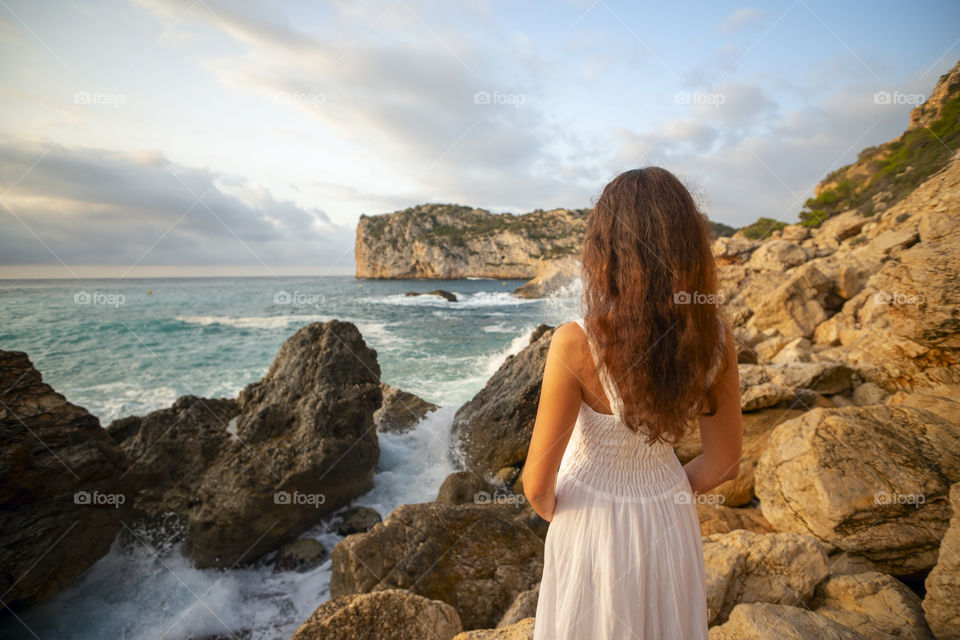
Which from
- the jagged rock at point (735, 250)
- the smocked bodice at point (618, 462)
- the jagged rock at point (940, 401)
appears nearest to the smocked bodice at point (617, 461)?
the smocked bodice at point (618, 462)

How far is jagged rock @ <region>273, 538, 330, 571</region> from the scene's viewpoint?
204 inches

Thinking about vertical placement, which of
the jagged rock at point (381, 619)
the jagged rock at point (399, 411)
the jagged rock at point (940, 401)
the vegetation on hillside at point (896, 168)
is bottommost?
the jagged rock at point (399, 411)

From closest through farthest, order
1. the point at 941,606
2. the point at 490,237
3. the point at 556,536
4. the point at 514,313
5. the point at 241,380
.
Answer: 1. the point at 556,536
2. the point at 941,606
3. the point at 241,380
4. the point at 514,313
5. the point at 490,237

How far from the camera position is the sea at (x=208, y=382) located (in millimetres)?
4465

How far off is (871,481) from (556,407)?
3591 mm

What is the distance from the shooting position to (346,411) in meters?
6.34

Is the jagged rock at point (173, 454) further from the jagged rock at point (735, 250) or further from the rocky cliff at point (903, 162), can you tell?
the rocky cliff at point (903, 162)

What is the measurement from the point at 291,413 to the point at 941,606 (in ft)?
23.1

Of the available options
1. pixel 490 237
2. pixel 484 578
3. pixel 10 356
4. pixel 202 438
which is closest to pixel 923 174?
pixel 484 578

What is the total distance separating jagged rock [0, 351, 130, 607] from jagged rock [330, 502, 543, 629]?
2998 mm

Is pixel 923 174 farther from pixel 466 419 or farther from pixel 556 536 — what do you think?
pixel 556 536

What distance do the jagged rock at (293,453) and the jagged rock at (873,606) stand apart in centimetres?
568

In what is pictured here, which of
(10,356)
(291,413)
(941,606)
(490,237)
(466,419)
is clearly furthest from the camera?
(490,237)

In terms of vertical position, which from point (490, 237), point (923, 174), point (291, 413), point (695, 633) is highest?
point (490, 237)
